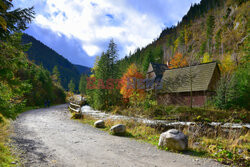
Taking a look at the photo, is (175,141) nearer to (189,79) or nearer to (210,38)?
(189,79)

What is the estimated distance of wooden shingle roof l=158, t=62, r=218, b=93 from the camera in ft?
69.3

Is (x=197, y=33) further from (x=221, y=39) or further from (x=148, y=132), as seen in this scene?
(x=148, y=132)

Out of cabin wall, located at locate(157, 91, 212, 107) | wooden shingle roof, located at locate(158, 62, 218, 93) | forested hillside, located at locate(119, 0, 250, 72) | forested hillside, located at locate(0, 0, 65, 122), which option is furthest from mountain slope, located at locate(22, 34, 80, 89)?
forested hillside, located at locate(0, 0, 65, 122)

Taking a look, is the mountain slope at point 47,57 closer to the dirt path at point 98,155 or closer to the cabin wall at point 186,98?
the cabin wall at point 186,98

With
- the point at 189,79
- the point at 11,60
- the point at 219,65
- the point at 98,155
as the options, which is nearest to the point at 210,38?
the point at 219,65

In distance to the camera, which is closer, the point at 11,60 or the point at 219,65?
the point at 11,60

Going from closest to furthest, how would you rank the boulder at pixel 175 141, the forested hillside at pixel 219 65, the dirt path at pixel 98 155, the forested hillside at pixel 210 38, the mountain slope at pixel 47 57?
1. the dirt path at pixel 98 155
2. the boulder at pixel 175 141
3. the forested hillside at pixel 219 65
4. the forested hillside at pixel 210 38
5. the mountain slope at pixel 47 57

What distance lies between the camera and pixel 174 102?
75.5ft

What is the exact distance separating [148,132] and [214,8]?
140432mm

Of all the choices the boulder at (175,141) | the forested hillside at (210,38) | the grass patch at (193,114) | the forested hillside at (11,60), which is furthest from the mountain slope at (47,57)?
the boulder at (175,141)

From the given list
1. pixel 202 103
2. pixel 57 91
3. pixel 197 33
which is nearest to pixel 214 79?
pixel 202 103

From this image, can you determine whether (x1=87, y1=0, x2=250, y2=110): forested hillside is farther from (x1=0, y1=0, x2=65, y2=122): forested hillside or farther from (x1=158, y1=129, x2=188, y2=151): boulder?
(x1=0, y1=0, x2=65, y2=122): forested hillside

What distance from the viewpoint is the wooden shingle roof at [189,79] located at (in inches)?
832

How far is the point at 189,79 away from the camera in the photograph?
74.0 feet
